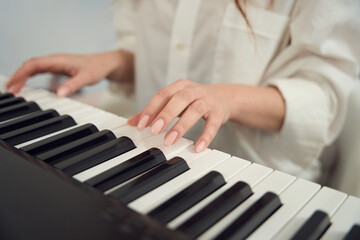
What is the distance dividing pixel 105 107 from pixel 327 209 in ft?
2.79

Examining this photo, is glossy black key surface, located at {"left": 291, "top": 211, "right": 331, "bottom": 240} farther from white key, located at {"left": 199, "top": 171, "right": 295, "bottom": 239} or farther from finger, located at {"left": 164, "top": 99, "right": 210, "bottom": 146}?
finger, located at {"left": 164, "top": 99, "right": 210, "bottom": 146}

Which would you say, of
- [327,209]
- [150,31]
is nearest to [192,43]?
[150,31]

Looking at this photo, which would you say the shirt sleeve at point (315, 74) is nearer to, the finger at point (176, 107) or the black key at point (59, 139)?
the finger at point (176, 107)

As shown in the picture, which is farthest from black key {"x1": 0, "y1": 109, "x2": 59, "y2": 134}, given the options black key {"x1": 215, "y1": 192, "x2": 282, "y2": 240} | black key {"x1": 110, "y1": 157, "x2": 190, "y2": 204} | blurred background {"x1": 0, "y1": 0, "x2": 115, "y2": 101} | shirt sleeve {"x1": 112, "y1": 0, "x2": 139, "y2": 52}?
blurred background {"x1": 0, "y1": 0, "x2": 115, "y2": 101}

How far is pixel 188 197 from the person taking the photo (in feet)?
1.08

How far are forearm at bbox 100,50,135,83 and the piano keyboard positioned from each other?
0.48 metres

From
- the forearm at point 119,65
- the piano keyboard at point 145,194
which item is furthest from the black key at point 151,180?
the forearm at point 119,65

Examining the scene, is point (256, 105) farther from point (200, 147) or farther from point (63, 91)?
point (63, 91)

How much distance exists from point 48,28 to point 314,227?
1.15 metres

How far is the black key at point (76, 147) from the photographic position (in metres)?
0.39

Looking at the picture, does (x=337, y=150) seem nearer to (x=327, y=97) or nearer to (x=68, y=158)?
(x=327, y=97)

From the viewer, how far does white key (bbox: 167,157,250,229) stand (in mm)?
306

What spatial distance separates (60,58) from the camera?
77cm

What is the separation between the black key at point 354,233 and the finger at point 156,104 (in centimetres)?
28
